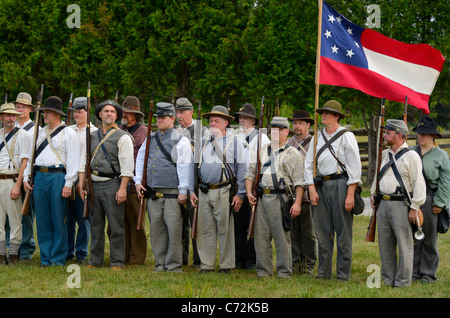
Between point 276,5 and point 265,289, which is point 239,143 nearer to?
point 265,289

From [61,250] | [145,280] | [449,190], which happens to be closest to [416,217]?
[449,190]

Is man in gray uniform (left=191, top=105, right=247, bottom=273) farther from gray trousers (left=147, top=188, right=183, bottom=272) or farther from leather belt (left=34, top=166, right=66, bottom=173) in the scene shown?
leather belt (left=34, top=166, right=66, bottom=173)

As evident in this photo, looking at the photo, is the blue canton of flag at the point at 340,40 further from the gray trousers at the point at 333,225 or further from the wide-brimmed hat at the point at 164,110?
the wide-brimmed hat at the point at 164,110

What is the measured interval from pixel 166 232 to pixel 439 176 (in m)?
4.00

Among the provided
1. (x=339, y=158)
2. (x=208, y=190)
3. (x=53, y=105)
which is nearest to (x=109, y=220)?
(x=208, y=190)

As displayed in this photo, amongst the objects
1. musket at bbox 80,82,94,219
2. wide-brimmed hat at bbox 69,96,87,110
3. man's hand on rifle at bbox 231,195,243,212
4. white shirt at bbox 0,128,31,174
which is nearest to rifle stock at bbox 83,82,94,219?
musket at bbox 80,82,94,219

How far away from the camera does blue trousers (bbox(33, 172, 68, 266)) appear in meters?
9.97

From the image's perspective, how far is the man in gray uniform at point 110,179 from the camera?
9.80m

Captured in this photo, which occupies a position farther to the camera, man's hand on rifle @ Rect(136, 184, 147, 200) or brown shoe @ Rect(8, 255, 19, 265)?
brown shoe @ Rect(8, 255, 19, 265)

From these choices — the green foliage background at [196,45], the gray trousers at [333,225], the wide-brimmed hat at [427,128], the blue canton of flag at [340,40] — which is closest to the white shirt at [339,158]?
the gray trousers at [333,225]

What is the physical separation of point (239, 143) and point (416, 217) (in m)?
2.73

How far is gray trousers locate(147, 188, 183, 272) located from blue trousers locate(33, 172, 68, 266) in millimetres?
1351

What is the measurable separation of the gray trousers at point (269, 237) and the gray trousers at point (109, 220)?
208 centimetres

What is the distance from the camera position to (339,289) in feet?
26.4
